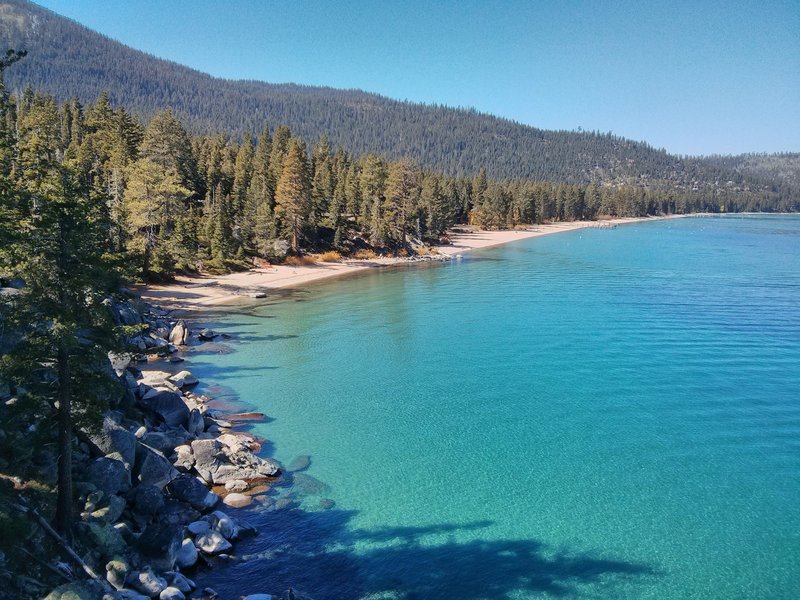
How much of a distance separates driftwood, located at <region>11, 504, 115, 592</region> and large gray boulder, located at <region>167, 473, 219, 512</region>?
4860 mm

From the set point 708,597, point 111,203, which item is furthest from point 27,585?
point 111,203

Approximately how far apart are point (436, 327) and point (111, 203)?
3819cm

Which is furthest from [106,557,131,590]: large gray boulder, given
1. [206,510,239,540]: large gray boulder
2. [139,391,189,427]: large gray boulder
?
[139,391,189,427]: large gray boulder

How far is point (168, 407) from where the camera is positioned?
2341cm

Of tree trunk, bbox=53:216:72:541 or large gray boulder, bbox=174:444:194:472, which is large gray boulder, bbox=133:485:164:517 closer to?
tree trunk, bbox=53:216:72:541

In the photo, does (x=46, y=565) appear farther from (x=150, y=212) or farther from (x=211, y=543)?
(x=150, y=212)

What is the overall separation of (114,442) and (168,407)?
6.07 m

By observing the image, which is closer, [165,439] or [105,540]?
[105,540]

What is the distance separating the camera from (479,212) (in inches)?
6196

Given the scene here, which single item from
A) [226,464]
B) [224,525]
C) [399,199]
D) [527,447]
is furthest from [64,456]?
[399,199]

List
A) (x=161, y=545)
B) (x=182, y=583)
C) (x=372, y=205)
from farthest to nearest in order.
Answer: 1. (x=372, y=205)
2. (x=161, y=545)
3. (x=182, y=583)

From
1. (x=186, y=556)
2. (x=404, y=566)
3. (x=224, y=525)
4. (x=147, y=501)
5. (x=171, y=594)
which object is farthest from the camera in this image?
(x=224, y=525)

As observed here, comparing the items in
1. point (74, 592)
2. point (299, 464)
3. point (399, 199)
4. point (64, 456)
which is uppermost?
point (399, 199)

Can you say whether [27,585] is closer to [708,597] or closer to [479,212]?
[708,597]
